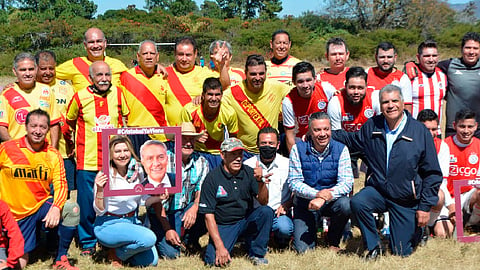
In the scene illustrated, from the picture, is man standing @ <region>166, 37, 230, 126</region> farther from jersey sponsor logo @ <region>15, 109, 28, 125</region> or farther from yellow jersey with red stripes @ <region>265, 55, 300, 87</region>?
jersey sponsor logo @ <region>15, 109, 28, 125</region>

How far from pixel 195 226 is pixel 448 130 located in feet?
13.5

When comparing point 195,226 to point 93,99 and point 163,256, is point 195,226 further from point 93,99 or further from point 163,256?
point 93,99

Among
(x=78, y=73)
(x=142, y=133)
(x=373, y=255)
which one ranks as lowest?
(x=373, y=255)

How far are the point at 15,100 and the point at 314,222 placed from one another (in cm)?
391

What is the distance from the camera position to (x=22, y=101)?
643 cm

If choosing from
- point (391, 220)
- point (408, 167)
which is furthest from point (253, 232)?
point (408, 167)

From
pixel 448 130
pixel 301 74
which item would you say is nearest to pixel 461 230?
pixel 448 130

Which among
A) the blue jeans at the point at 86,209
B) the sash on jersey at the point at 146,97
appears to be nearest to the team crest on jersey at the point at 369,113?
the sash on jersey at the point at 146,97

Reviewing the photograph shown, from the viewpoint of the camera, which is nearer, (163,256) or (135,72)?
(163,256)

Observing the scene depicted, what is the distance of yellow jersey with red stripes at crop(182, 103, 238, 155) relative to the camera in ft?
21.6

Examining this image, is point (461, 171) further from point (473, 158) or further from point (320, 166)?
point (320, 166)

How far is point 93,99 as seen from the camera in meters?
6.24

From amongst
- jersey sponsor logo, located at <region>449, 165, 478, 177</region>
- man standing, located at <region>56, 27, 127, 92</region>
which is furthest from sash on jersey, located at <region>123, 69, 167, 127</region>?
jersey sponsor logo, located at <region>449, 165, 478, 177</region>

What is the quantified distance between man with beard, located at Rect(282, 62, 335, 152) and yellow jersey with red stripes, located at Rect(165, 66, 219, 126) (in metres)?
1.25
